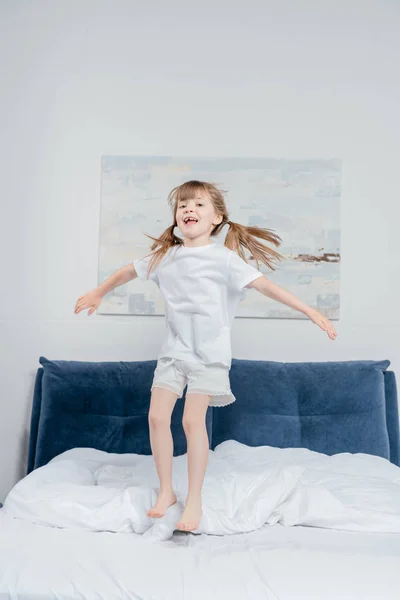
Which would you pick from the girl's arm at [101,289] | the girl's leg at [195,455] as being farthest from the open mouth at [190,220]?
the girl's leg at [195,455]

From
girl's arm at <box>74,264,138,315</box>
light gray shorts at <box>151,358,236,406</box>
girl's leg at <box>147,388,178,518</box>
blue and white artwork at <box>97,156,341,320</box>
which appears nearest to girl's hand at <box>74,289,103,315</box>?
girl's arm at <box>74,264,138,315</box>

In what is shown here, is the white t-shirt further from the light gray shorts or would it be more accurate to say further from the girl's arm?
the girl's arm

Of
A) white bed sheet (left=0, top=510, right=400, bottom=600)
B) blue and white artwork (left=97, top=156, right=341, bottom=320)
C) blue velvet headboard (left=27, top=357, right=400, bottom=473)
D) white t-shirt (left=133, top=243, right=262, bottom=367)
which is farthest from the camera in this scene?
blue and white artwork (left=97, top=156, right=341, bottom=320)

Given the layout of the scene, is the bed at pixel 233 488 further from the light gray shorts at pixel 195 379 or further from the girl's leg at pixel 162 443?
the light gray shorts at pixel 195 379

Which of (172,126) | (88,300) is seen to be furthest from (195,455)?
(172,126)

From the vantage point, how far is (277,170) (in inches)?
117

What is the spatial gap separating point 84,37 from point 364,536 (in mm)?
2452

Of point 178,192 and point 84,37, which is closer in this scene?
point 178,192

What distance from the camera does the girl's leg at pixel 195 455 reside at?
174cm

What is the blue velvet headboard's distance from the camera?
8.71ft

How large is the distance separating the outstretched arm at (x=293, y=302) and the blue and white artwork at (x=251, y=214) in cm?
94

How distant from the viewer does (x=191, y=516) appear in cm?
174

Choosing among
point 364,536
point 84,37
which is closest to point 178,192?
point 364,536

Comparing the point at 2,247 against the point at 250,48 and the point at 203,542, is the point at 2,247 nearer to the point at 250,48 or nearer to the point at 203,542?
the point at 250,48
